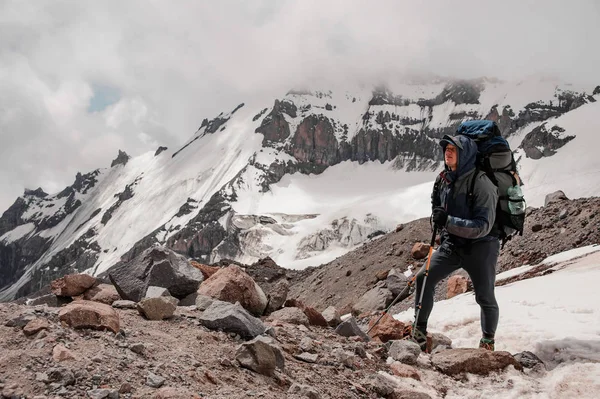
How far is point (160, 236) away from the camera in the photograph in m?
190

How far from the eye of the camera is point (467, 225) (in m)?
6.49

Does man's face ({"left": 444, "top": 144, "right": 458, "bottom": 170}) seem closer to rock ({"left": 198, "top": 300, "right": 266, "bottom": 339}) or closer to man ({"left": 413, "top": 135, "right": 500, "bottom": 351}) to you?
man ({"left": 413, "top": 135, "right": 500, "bottom": 351})

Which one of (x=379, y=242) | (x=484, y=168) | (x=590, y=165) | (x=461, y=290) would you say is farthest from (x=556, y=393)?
(x=590, y=165)

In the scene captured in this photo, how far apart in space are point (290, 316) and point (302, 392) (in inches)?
141

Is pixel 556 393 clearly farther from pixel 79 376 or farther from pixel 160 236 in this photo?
pixel 160 236

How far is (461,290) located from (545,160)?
506ft

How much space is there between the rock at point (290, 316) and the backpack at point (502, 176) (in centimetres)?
329

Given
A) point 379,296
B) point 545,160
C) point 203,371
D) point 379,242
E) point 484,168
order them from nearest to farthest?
1. point 203,371
2. point 484,168
3. point 379,296
4. point 379,242
5. point 545,160

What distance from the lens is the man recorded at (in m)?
6.57

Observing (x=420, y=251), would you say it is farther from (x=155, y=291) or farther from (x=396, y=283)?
(x=155, y=291)

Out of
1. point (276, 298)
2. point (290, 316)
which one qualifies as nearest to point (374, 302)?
point (276, 298)

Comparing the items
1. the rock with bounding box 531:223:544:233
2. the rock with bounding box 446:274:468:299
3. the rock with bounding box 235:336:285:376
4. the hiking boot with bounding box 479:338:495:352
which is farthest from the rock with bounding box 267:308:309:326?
the rock with bounding box 531:223:544:233

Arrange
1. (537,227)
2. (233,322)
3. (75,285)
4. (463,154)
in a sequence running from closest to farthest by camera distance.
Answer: (233,322) → (463,154) → (75,285) → (537,227)

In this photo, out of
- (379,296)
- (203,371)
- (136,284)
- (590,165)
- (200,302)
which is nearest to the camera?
(203,371)
